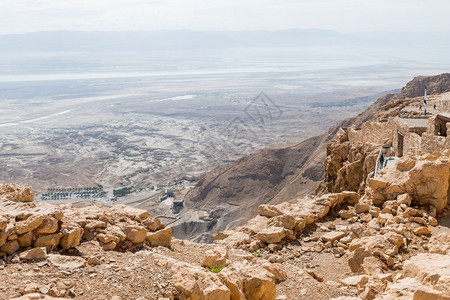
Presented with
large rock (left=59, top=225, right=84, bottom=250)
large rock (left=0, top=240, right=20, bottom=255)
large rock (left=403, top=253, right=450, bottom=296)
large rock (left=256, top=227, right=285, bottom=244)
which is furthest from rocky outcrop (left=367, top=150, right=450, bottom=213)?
large rock (left=0, top=240, right=20, bottom=255)

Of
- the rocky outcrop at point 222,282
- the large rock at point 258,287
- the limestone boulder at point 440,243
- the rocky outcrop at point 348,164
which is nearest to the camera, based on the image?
the rocky outcrop at point 222,282

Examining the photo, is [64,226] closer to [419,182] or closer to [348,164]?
[419,182]

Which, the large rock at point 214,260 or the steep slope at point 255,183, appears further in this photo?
the steep slope at point 255,183

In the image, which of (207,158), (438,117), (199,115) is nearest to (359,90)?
(199,115)

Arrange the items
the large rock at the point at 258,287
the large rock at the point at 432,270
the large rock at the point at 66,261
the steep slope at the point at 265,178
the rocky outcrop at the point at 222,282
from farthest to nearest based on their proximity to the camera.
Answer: the steep slope at the point at 265,178 < the large rock at the point at 258,287 < the large rock at the point at 66,261 < the rocky outcrop at the point at 222,282 < the large rock at the point at 432,270

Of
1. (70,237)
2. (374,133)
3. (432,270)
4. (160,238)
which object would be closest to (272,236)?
(160,238)

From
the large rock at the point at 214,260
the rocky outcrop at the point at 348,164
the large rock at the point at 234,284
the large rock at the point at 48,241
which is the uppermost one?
the large rock at the point at 48,241

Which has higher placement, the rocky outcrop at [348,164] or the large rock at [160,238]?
the large rock at [160,238]

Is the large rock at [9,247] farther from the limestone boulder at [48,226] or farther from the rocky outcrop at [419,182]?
the rocky outcrop at [419,182]

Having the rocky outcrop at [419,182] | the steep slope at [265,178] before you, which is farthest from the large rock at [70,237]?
the steep slope at [265,178]

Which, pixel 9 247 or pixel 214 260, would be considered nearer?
pixel 9 247

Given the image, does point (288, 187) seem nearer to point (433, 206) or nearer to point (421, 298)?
point (433, 206)
